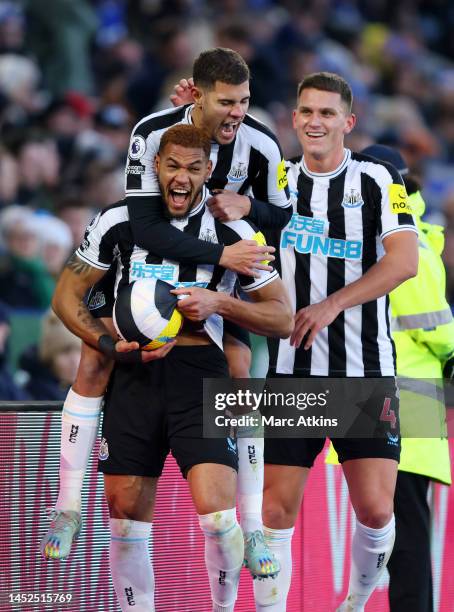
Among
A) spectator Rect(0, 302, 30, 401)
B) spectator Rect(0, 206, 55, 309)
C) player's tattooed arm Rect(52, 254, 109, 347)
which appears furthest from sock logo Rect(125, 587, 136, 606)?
spectator Rect(0, 206, 55, 309)

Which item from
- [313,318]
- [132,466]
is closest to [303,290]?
[313,318]

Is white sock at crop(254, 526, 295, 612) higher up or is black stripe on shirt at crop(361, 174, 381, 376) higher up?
black stripe on shirt at crop(361, 174, 381, 376)

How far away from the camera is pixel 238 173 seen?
5.09 meters

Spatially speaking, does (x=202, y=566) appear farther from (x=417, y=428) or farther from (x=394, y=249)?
(x=394, y=249)

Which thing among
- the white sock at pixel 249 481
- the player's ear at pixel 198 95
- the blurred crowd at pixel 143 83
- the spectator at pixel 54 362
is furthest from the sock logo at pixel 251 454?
the blurred crowd at pixel 143 83

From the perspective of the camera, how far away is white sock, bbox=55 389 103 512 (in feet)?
16.5

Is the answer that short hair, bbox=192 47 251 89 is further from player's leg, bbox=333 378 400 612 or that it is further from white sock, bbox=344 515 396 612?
white sock, bbox=344 515 396 612

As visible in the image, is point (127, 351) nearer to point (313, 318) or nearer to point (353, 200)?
point (313, 318)

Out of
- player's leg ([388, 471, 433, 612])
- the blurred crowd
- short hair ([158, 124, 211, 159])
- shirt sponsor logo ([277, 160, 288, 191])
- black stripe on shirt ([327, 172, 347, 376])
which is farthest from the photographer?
the blurred crowd

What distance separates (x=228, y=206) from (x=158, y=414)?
2.82 feet

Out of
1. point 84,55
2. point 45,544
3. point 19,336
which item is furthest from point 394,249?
point 84,55

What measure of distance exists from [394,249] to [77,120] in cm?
583

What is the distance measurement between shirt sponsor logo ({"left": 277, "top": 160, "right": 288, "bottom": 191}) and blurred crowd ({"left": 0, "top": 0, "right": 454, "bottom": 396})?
10.1 ft

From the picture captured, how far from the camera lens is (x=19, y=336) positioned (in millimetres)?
8273
